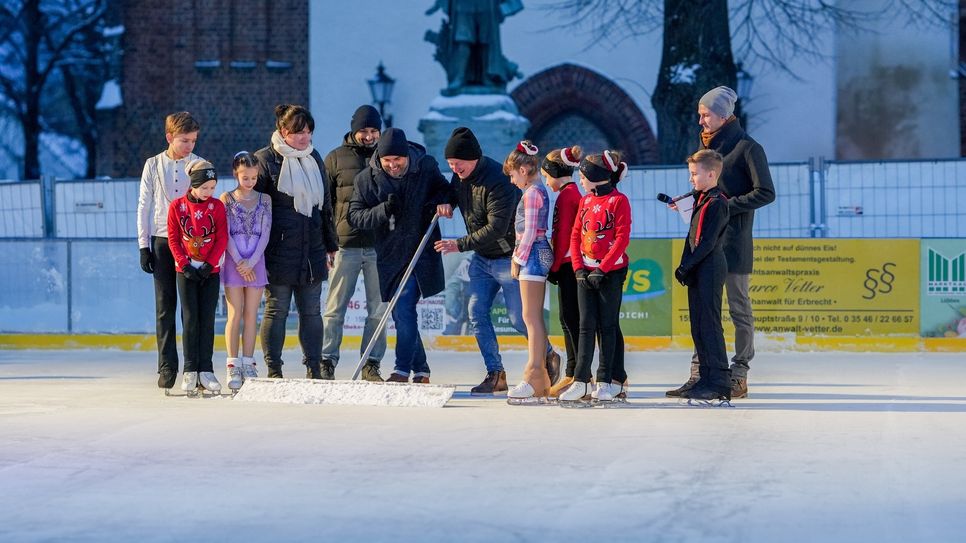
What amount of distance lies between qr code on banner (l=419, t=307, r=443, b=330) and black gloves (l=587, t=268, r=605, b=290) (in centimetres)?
517

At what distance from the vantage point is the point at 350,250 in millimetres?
9609

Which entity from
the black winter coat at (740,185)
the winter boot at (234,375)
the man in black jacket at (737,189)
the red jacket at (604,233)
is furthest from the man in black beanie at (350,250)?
the black winter coat at (740,185)

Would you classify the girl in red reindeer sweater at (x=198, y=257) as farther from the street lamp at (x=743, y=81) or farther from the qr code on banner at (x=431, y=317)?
the street lamp at (x=743, y=81)

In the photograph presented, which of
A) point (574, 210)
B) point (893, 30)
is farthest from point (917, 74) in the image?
point (574, 210)

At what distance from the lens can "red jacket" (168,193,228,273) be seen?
8.81 meters

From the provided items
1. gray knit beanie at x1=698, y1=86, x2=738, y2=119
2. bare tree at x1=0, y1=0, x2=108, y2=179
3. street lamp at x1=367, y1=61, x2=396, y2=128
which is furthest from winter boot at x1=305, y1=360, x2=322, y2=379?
bare tree at x1=0, y1=0, x2=108, y2=179

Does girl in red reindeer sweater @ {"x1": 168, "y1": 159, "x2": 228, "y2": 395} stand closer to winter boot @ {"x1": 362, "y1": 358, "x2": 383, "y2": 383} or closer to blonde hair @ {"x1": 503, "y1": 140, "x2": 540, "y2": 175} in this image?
winter boot @ {"x1": 362, "y1": 358, "x2": 383, "y2": 383}

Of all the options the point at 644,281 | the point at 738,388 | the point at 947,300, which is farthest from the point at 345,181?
the point at 947,300

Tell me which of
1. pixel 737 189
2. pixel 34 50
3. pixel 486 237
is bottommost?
pixel 486 237

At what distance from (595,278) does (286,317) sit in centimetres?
209

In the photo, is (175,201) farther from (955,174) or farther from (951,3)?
(951,3)

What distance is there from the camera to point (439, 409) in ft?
27.1

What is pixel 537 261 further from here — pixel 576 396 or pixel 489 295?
pixel 576 396

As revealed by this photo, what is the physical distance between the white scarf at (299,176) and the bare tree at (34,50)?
2205 cm
